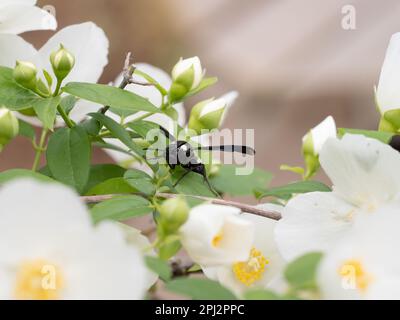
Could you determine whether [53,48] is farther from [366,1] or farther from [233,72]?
[366,1]

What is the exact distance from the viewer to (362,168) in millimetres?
485

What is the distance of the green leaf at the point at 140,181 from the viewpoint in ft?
1.78

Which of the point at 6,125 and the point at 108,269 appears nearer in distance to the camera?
the point at 108,269

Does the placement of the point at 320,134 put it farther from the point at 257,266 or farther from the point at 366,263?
the point at 366,263

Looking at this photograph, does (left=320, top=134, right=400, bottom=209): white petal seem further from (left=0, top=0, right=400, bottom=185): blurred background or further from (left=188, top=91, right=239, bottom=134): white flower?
(left=0, top=0, right=400, bottom=185): blurred background

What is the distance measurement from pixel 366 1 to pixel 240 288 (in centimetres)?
225

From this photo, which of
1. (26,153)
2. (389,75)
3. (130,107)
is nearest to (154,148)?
(130,107)

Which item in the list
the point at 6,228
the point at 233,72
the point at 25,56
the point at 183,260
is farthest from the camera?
the point at 233,72

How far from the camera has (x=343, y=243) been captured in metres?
0.37

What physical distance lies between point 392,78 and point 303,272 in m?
0.26

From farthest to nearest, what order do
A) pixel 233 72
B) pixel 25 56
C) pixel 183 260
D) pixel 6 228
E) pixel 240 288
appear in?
pixel 233 72
pixel 183 260
pixel 25 56
pixel 240 288
pixel 6 228

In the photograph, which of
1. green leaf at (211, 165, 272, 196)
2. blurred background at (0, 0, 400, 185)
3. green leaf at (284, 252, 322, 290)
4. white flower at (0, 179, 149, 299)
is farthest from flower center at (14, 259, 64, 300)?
blurred background at (0, 0, 400, 185)

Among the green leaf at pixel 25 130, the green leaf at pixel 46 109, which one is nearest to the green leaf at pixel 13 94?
the green leaf at pixel 46 109

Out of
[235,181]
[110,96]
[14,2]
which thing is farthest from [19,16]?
[235,181]
